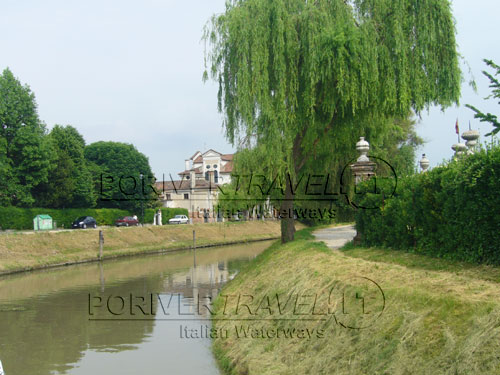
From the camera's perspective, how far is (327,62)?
15164 millimetres

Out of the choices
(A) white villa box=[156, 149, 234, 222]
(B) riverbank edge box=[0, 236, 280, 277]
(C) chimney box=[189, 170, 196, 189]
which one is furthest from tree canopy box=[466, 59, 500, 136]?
(C) chimney box=[189, 170, 196, 189]

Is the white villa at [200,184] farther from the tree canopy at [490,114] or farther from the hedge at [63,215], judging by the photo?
the tree canopy at [490,114]

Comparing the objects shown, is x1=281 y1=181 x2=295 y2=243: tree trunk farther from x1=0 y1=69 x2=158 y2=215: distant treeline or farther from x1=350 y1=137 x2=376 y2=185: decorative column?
x1=0 y1=69 x2=158 y2=215: distant treeline

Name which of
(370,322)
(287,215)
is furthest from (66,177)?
(370,322)

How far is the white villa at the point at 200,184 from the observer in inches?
2849

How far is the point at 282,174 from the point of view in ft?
53.1

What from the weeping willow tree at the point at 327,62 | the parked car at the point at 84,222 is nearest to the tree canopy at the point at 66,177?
the parked car at the point at 84,222

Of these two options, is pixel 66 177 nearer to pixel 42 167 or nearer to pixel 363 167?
pixel 42 167

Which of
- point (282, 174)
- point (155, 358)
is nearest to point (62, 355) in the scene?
point (155, 358)

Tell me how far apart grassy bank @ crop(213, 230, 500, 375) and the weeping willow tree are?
5.60 metres

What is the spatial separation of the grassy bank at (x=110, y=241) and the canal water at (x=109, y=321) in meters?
2.47

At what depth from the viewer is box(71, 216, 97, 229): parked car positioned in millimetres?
43500

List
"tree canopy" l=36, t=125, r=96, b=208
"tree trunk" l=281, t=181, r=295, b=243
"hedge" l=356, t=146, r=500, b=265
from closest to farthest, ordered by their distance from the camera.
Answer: "hedge" l=356, t=146, r=500, b=265 < "tree trunk" l=281, t=181, r=295, b=243 < "tree canopy" l=36, t=125, r=96, b=208

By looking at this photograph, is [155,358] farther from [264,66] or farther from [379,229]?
[264,66]
